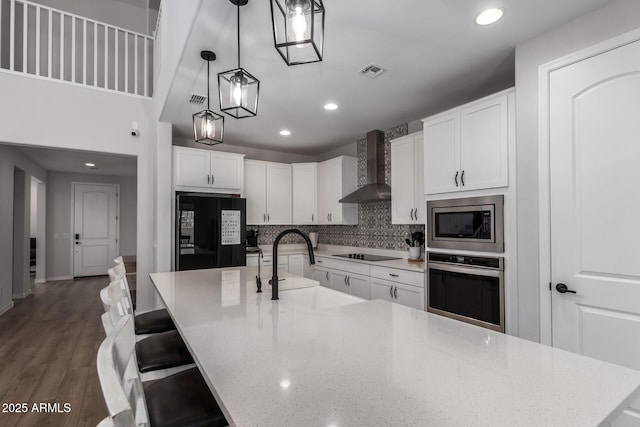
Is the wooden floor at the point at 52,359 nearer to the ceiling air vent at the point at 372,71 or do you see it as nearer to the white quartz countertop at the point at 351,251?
the white quartz countertop at the point at 351,251

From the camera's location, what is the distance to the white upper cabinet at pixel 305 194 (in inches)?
203

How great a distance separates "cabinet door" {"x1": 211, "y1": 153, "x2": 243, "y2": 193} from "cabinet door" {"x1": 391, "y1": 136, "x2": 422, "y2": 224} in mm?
2201

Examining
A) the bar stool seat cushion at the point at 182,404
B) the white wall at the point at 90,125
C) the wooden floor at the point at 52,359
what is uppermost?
the white wall at the point at 90,125

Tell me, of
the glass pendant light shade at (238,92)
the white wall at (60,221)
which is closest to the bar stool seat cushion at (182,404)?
the glass pendant light shade at (238,92)

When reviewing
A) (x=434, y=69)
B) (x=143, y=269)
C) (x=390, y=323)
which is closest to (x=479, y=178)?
(x=434, y=69)

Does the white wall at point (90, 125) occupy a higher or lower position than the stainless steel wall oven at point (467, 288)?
higher

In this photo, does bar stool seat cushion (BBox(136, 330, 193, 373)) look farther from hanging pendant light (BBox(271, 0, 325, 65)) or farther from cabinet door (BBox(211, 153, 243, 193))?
cabinet door (BBox(211, 153, 243, 193))

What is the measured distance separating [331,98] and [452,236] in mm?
1726

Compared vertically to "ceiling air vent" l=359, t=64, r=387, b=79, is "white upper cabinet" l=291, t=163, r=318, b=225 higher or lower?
lower

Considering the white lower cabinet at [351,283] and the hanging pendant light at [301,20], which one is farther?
the white lower cabinet at [351,283]

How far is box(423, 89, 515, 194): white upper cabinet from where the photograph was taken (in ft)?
7.79

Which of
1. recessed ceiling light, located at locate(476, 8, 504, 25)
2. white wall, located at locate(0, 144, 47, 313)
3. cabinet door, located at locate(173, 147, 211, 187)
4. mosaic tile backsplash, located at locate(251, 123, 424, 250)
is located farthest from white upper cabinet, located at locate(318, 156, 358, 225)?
white wall, located at locate(0, 144, 47, 313)

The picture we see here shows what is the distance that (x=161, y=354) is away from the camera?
5.31 ft

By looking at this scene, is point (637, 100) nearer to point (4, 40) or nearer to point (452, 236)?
point (452, 236)
